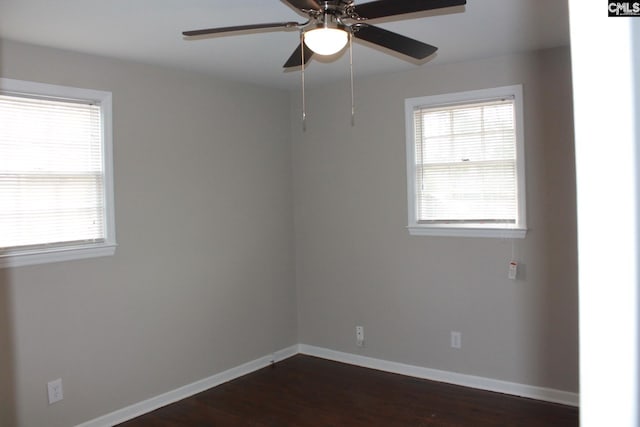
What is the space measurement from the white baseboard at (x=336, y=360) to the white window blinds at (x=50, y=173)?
4.00ft

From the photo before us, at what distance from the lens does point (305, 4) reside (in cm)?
184

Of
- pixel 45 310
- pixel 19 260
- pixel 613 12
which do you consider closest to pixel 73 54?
pixel 19 260

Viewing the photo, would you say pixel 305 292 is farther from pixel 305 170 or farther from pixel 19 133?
pixel 19 133

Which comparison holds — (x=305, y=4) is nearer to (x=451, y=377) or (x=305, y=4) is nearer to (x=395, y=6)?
(x=395, y=6)

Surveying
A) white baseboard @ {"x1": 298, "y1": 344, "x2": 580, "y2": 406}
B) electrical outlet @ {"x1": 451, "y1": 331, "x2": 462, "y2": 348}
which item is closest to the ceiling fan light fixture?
electrical outlet @ {"x1": 451, "y1": 331, "x2": 462, "y2": 348}

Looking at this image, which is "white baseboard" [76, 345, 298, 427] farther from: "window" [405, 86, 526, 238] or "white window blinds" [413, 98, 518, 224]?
"white window blinds" [413, 98, 518, 224]

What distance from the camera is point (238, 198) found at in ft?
14.3

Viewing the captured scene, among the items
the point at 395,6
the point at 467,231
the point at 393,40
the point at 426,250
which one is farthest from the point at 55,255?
the point at 467,231

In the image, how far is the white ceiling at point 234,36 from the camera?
2.54 m

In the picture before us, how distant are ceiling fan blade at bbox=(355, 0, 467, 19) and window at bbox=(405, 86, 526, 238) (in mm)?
2013

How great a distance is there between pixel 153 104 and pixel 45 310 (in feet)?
5.13

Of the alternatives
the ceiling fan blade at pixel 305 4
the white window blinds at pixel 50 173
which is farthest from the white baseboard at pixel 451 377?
the ceiling fan blade at pixel 305 4

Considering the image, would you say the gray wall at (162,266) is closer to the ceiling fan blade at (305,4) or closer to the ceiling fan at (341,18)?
the ceiling fan at (341,18)

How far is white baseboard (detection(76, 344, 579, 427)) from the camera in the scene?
3.52 meters
